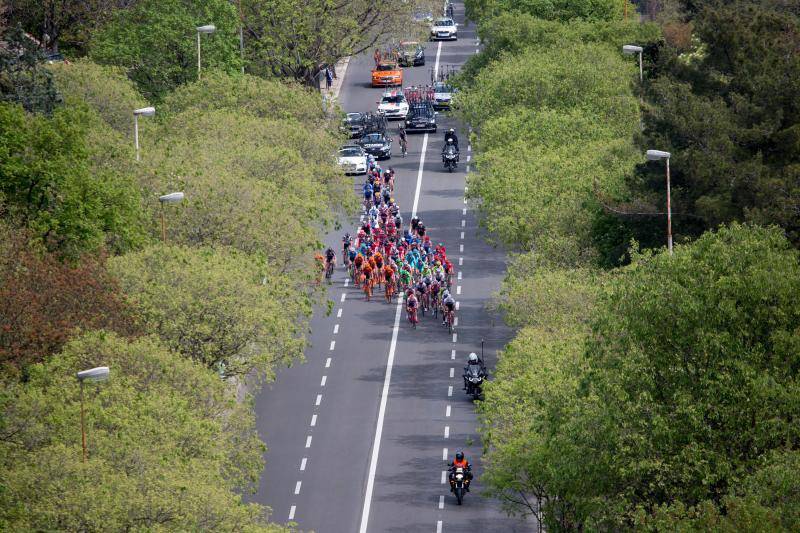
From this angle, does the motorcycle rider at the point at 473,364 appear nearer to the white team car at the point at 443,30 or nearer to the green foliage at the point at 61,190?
the green foliage at the point at 61,190

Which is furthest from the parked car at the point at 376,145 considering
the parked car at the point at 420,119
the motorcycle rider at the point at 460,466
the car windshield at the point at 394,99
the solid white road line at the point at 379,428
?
the motorcycle rider at the point at 460,466

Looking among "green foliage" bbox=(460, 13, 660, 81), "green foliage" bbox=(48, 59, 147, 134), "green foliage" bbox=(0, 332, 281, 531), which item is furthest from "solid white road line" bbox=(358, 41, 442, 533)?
"green foliage" bbox=(460, 13, 660, 81)

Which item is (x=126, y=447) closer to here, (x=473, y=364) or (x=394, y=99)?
(x=473, y=364)

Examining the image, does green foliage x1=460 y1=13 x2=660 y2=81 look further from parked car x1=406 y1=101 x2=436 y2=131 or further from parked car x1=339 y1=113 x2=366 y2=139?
parked car x1=339 y1=113 x2=366 y2=139

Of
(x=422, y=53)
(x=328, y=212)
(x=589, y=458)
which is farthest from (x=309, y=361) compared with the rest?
(x=422, y=53)

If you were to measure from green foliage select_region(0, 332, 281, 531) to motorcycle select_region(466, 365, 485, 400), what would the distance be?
612 inches

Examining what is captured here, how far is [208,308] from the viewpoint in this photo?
73688 millimetres

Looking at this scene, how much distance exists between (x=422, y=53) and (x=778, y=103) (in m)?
70.4

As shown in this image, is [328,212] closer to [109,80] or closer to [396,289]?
[396,289]

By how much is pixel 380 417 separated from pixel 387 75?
61.1 meters

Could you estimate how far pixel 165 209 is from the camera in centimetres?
8406

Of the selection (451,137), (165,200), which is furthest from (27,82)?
(451,137)

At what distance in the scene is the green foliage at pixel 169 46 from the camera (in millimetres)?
117938

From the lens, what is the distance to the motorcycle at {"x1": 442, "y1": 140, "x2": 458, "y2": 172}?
12188 centimetres
